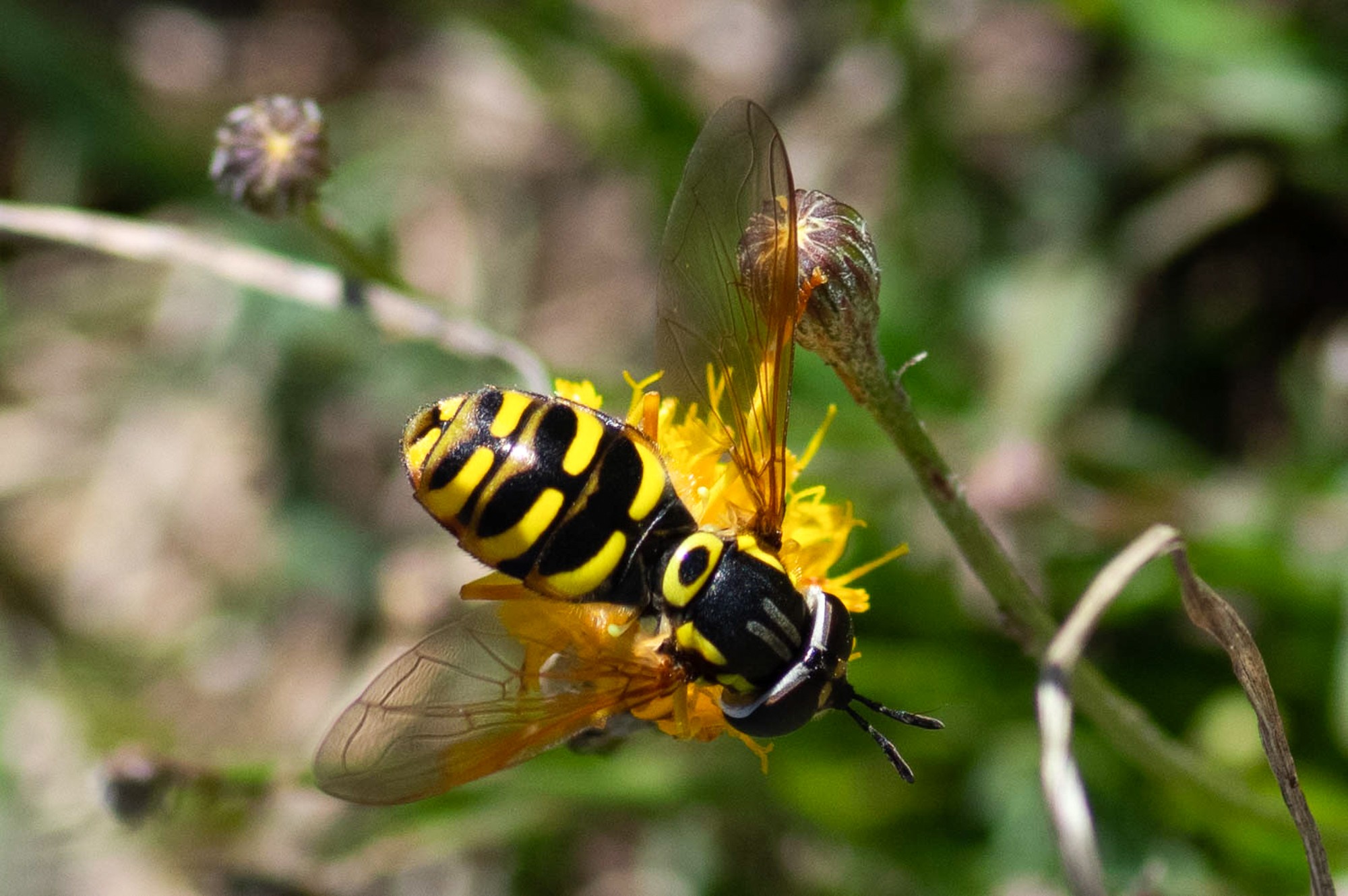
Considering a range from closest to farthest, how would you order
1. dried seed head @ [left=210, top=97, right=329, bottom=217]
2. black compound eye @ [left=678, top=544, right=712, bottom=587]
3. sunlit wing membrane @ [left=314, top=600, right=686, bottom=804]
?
sunlit wing membrane @ [left=314, top=600, right=686, bottom=804] < black compound eye @ [left=678, top=544, right=712, bottom=587] < dried seed head @ [left=210, top=97, right=329, bottom=217]

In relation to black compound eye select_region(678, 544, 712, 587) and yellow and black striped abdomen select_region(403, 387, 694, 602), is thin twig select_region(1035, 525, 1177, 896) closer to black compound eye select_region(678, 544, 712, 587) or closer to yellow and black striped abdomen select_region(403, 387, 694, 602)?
black compound eye select_region(678, 544, 712, 587)

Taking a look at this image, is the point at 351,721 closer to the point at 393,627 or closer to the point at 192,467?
the point at 393,627

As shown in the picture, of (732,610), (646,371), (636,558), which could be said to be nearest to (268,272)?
(636,558)

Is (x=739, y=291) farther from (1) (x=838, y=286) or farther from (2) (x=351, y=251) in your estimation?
(2) (x=351, y=251)

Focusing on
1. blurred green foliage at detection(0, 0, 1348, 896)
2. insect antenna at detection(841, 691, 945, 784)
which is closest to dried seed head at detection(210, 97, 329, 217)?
blurred green foliage at detection(0, 0, 1348, 896)

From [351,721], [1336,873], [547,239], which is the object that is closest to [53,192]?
[547,239]

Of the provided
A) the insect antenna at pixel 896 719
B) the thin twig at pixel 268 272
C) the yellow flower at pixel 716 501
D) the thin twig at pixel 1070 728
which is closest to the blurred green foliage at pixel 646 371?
the thin twig at pixel 268 272

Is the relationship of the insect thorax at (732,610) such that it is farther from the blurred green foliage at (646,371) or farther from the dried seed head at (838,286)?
the blurred green foliage at (646,371)
